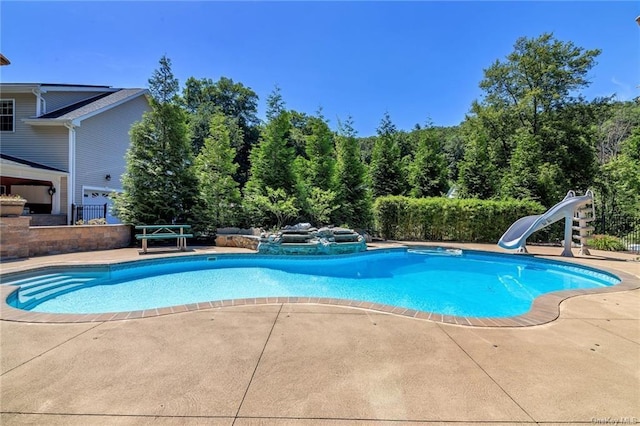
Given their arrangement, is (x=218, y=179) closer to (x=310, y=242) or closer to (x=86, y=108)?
(x=310, y=242)

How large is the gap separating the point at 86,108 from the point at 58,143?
206cm

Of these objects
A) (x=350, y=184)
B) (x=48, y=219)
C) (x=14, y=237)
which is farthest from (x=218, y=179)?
(x=48, y=219)

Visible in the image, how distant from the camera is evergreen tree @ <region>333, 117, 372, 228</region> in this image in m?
13.9

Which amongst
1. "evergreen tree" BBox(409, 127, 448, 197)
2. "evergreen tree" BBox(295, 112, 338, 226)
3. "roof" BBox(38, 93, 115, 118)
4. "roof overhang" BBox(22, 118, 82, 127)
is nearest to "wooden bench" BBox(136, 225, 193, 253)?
"evergreen tree" BBox(295, 112, 338, 226)

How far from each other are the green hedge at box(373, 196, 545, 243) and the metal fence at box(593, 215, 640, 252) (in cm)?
382

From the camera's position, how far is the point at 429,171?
17.0 m

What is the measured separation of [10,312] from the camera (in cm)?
386

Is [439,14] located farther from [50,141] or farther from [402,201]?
[50,141]

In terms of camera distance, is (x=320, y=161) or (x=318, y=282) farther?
(x=320, y=161)

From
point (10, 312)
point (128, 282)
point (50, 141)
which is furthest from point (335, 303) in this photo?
point (50, 141)

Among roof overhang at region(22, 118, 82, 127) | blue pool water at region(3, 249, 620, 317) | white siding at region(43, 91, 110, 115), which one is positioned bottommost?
blue pool water at region(3, 249, 620, 317)

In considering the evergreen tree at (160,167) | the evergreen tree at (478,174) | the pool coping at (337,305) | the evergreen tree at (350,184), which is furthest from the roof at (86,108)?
the evergreen tree at (478,174)

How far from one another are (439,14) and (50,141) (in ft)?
55.6

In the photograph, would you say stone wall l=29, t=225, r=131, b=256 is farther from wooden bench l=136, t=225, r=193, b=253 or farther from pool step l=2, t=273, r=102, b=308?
pool step l=2, t=273, r=102, b=308
